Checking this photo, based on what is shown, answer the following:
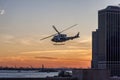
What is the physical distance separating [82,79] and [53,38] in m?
20.8

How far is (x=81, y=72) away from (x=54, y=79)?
1976 cm

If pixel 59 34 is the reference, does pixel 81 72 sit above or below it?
below

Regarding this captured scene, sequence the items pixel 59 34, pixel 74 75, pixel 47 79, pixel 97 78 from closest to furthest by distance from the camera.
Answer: pixel 59 34, pixel 97 78, pixel 74 75, pixel 47 79

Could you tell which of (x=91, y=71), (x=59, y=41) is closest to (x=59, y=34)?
(x=59, y=41)

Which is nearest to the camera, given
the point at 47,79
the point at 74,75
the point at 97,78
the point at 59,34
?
the point at 59,34

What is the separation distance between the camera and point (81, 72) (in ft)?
344

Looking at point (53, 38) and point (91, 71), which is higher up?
point (53, 38)

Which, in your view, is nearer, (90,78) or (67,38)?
(67,38)

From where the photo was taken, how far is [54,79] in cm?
12238

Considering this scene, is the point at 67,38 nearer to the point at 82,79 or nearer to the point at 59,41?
the point at 59,41

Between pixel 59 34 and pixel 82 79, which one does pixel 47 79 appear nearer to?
pixel 82 79

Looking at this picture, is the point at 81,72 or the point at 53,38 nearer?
the point at 53,38

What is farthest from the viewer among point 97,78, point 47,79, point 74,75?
point 47,79

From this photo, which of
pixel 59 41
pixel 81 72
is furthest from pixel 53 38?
pixel 81 72
